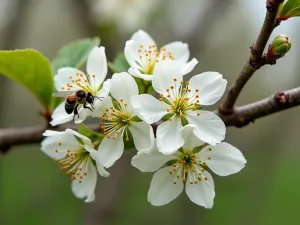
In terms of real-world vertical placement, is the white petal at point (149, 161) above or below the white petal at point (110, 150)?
above

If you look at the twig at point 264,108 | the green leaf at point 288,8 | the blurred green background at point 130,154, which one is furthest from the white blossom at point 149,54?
the blurred green background at point 130,154

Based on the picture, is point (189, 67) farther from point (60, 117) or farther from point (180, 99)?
point (60, 117)

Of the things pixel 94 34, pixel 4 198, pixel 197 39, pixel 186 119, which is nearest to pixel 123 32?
pixel 94 34

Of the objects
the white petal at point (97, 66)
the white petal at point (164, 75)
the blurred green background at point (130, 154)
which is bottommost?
the blurred green background at point (130, 154)

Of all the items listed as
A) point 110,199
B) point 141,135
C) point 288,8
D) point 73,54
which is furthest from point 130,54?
point 110,199

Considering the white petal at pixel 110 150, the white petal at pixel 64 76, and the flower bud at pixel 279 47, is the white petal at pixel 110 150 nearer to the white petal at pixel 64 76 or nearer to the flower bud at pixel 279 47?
the white petal at pixel 64 76

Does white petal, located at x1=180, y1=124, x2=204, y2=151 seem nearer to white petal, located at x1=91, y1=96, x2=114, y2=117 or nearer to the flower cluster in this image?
the flower cluster
